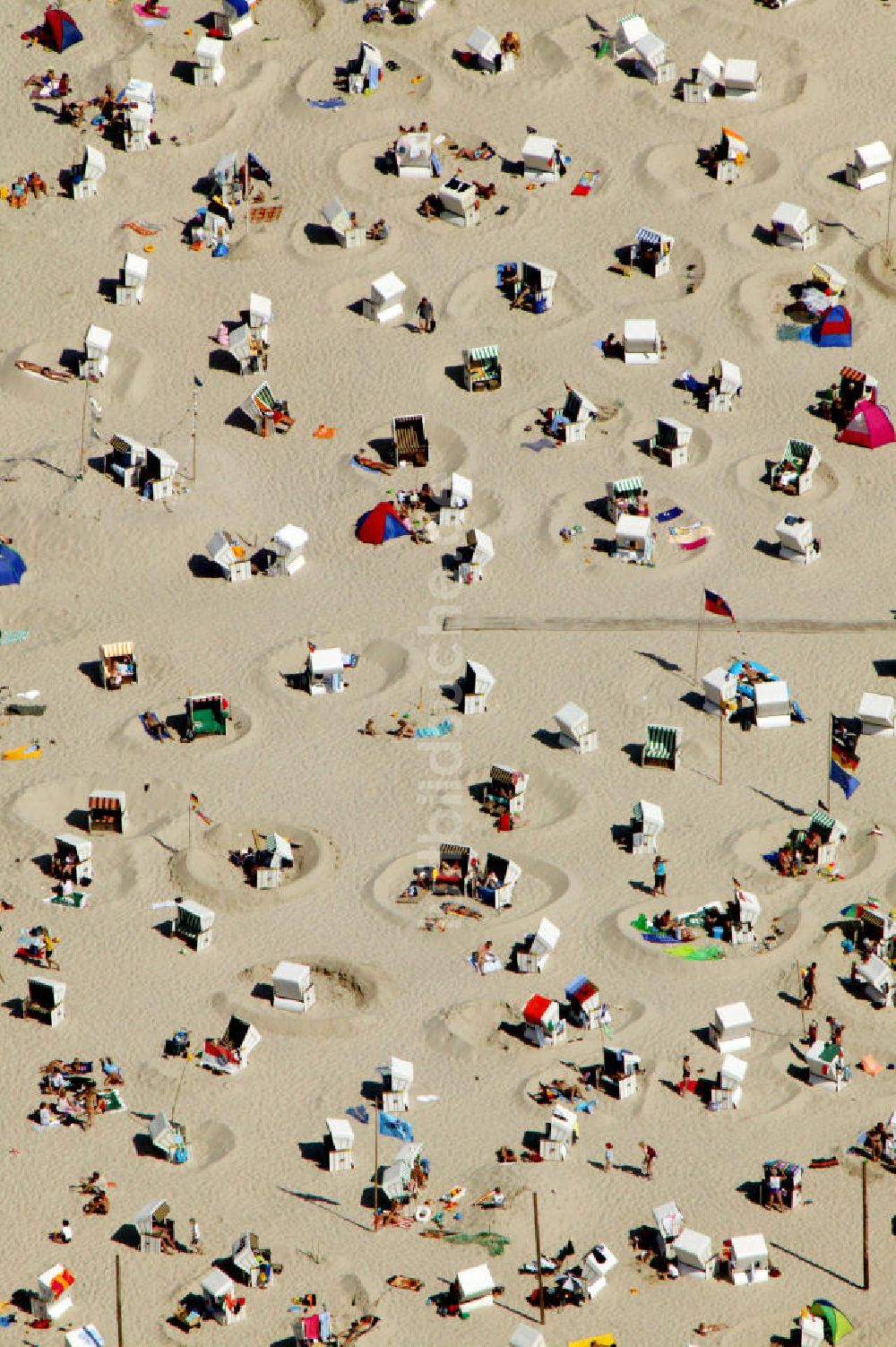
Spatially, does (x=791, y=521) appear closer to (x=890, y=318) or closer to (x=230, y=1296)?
(x=890, y=318)

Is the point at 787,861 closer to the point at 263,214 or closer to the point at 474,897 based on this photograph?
the point at 474,897

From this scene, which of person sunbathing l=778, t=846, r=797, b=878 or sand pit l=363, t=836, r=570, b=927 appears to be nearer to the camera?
sand pit l=363, t=836, r=570, b=927

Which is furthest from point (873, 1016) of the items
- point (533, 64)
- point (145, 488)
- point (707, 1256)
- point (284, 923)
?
point (533, 64)

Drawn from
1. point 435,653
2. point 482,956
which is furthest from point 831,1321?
point 435,653

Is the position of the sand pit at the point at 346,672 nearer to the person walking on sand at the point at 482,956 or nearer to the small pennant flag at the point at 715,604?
the small pennant flag at the point at 715,604

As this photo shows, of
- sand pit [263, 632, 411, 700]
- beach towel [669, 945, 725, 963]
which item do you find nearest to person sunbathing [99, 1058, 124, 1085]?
sand pit [263, 632, 411, 700]

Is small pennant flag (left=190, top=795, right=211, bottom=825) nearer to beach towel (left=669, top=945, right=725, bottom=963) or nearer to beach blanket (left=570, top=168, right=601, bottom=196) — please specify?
beach towel (left=669, top=945, right=725, bottom=963)
